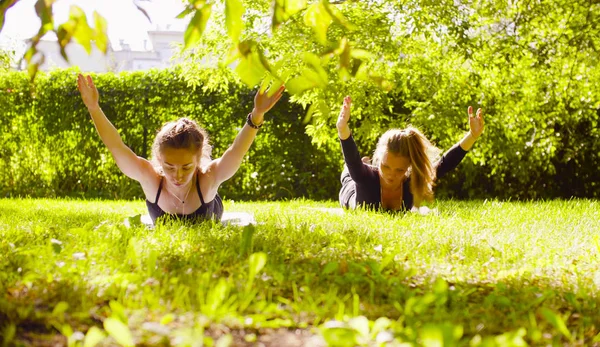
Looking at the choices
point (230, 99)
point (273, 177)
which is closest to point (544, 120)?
point (273, 177)

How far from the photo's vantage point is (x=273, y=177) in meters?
9.09

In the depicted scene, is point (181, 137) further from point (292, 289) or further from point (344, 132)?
point (292, 289)

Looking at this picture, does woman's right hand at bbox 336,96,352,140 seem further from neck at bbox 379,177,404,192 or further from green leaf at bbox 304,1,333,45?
green leaf at bbox 304,1,333,45

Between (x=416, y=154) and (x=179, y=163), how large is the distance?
8.03ft

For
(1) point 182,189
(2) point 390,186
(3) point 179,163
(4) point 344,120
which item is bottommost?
(2) point 390,186

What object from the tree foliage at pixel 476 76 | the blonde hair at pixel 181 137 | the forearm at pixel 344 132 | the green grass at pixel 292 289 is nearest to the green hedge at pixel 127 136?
the tree foliage at pixel 476 76

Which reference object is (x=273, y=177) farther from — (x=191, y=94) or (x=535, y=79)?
(x=535, y=79)

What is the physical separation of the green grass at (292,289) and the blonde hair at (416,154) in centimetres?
189

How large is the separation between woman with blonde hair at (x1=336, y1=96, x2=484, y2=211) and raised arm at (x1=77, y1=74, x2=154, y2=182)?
188 cm

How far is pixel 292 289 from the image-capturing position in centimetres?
213

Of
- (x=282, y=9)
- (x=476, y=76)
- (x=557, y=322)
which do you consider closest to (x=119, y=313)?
(x=282, y=9)

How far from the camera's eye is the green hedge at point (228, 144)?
8.75 meters

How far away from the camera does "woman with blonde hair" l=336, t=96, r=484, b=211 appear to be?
5.30m

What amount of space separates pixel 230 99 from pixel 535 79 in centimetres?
485
